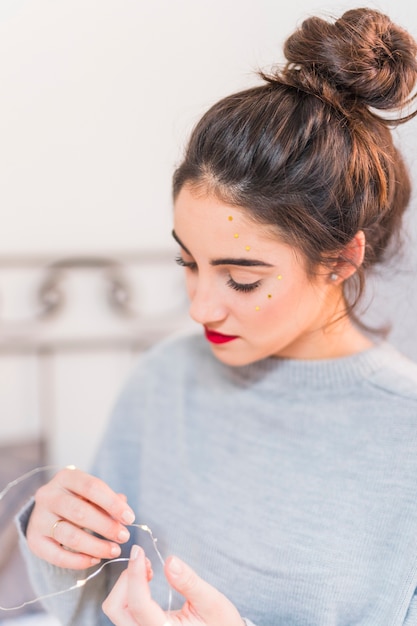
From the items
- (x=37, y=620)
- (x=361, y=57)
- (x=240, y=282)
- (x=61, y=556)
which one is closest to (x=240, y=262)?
(x=240, y=282)

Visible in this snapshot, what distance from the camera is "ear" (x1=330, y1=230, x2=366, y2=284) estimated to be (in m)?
0.63

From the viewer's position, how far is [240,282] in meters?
0.61

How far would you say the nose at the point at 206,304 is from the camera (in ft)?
2.02

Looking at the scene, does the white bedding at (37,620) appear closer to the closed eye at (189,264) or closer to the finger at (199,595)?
the finger at (199,595)

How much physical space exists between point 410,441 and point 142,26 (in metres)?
0.46

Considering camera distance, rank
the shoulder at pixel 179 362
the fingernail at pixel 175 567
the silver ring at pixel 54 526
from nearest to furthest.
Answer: the fingernail at pixel 175 567
the silver ring at pixel 54 526
the shoulder at pixel 179 362

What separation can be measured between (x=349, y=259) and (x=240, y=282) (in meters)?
0.11

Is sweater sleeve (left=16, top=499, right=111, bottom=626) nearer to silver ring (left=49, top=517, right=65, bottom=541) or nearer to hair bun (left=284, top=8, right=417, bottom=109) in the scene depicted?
silver ring (left=49, top=517, right=65, bottom=541)

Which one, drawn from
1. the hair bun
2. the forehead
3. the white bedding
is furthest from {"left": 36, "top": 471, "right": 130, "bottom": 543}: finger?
the hair bun

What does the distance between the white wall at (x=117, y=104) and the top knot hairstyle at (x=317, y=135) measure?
0.19 ft

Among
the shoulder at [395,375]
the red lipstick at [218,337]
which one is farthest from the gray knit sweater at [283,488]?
the red lipstick at [218,337]

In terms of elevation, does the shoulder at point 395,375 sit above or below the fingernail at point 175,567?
above

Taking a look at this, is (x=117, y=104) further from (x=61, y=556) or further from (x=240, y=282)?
(x=61, y=556)

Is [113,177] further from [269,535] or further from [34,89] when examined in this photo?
[269,535]
